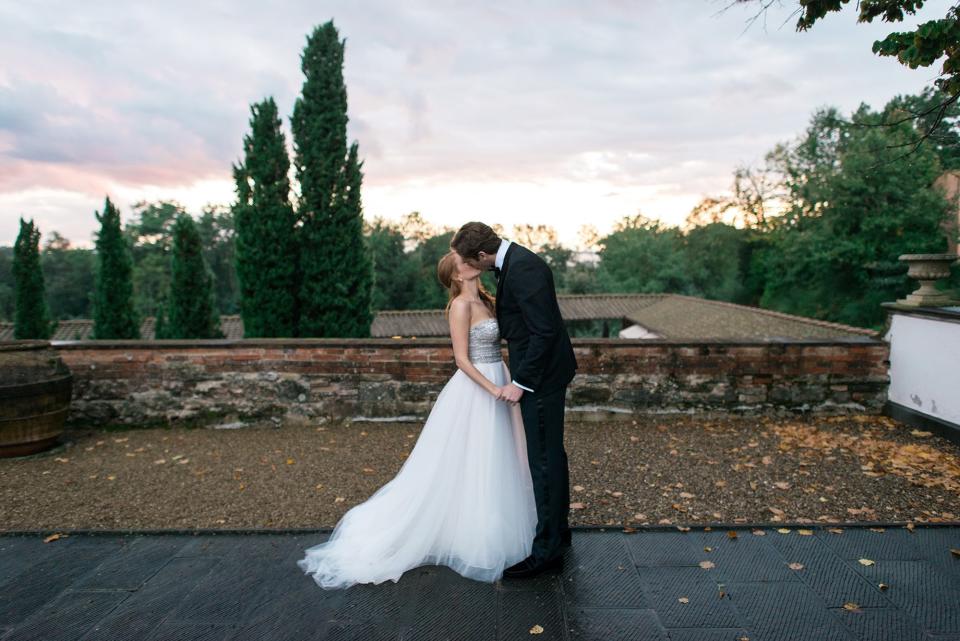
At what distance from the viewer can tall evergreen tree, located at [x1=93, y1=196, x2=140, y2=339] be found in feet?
47.2

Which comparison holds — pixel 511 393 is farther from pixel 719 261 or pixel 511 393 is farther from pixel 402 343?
pixel 719 261

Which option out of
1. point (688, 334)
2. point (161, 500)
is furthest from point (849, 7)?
point (688, 334)

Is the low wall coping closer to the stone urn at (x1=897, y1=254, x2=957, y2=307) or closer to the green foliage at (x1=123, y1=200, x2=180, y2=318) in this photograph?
the stone urn at (x1=897, y1=254, x2=957, y2=307)

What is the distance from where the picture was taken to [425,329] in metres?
23.8

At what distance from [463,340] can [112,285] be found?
15.6 metres

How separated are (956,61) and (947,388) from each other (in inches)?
111

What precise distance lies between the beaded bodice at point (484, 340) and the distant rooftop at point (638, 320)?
11845mm

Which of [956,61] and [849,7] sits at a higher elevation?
[849,7]

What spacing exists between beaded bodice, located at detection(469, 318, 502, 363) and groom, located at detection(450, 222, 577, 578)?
127mm

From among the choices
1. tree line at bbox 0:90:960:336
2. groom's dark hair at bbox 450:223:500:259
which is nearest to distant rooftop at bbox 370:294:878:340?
tree line at bbox 0:90:960:336

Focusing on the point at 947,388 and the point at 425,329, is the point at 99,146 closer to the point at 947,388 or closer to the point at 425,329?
the point at 947,388

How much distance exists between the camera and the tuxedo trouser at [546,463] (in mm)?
2688

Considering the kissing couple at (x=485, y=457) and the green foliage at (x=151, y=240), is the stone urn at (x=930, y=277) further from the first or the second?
the green foliage at (x=151, y=240)

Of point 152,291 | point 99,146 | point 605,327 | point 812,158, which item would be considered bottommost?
point 605,327
